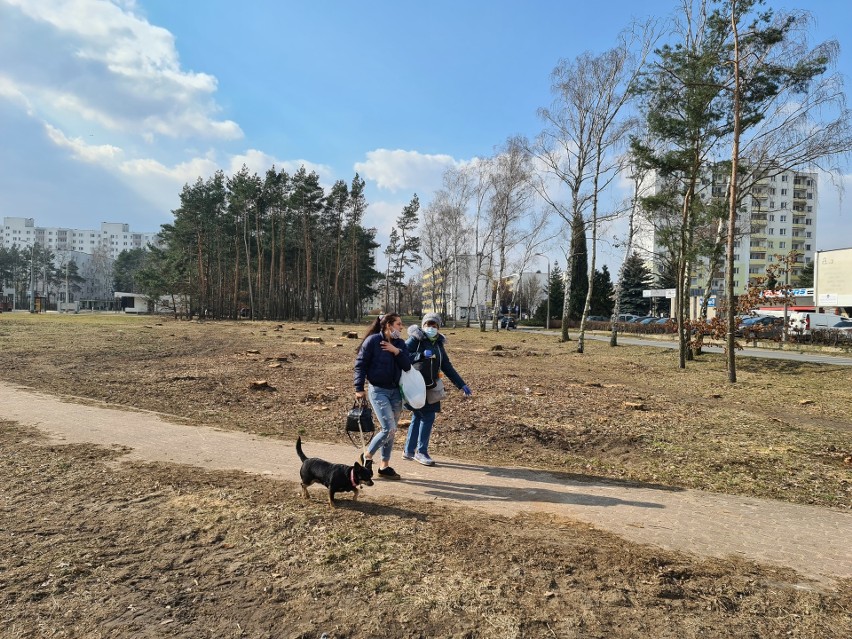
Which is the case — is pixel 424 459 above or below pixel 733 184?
below

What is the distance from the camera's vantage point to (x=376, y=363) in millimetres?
5695

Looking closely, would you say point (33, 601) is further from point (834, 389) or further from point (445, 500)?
point (834, 389)

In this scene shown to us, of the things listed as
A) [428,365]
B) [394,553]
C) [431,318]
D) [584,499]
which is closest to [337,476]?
[394,553]

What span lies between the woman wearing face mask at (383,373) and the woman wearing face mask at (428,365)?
0.34m

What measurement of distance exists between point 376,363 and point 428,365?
74 centimetres

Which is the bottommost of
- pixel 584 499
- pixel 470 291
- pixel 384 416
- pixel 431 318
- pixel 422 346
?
pixel 584 499

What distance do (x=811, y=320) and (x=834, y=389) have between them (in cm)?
3103

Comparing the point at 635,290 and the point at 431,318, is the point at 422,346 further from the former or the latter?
the point at 635,290

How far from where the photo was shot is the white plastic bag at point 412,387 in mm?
5840

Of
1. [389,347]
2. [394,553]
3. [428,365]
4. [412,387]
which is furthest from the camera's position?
[428,365]

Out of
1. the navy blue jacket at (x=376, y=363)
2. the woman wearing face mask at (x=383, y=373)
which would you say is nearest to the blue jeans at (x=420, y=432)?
the woman wearing face mask at (x=383, y=373)

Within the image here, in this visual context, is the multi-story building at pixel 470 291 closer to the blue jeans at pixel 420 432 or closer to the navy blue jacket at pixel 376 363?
the blue jeans at pixel 420 432

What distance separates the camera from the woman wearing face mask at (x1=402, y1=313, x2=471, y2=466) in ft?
20.2

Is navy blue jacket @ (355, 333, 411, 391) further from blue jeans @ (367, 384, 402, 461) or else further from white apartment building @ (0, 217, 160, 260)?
white apartment building @ (0, 217, 160, 260)
